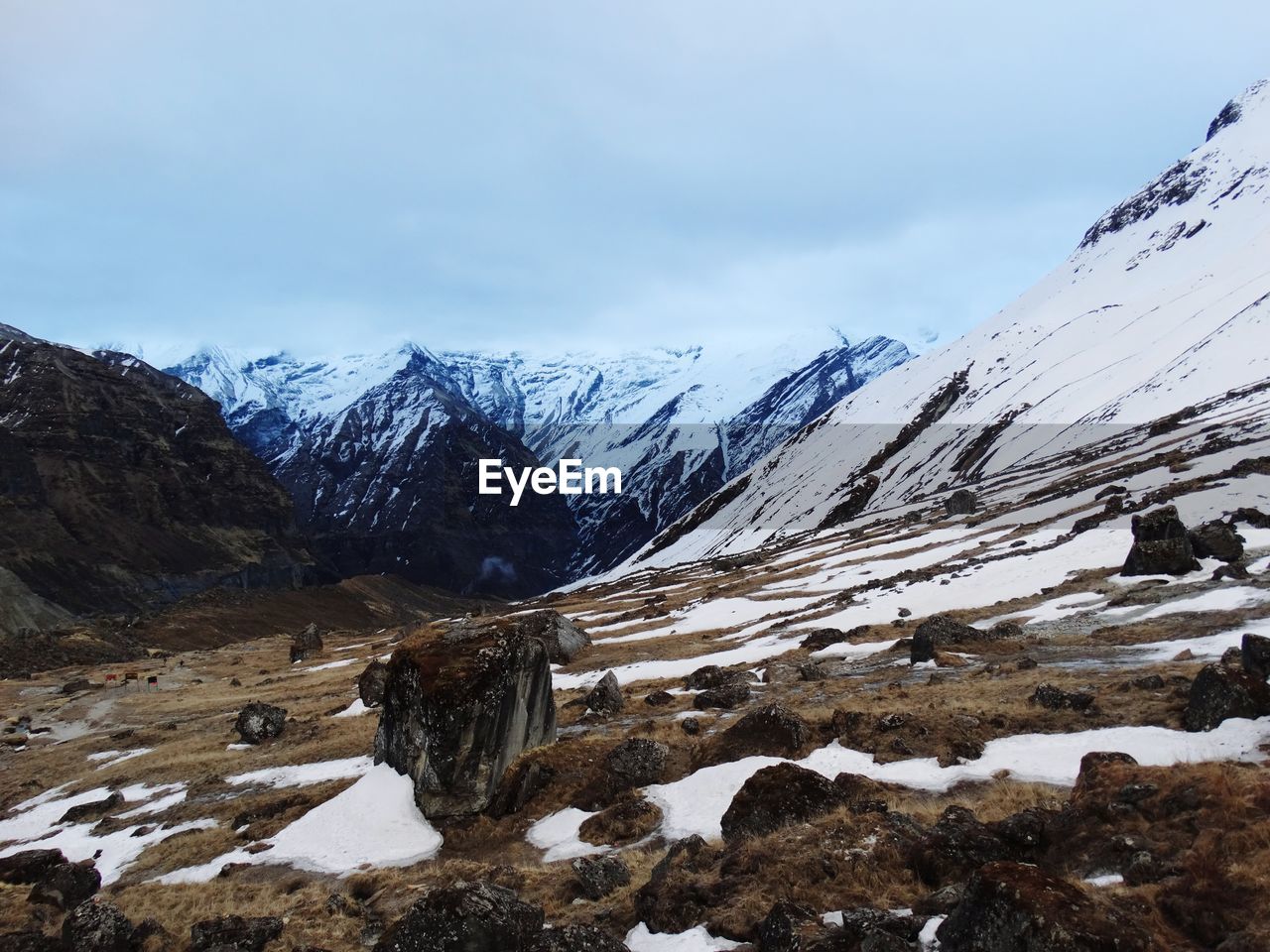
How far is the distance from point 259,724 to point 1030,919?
3447cm

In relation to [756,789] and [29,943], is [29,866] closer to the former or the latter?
[29,943]

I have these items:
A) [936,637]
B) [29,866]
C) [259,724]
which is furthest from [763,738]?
[259,724]

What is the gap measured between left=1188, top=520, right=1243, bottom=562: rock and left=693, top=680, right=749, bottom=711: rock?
20.4m

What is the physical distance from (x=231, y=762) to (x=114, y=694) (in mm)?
38785

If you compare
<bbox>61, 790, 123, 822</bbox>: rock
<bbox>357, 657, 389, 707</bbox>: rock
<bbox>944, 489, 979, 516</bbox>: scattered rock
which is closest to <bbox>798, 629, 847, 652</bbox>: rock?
<bbox>357, 657, 389, 707</bbox>: rock

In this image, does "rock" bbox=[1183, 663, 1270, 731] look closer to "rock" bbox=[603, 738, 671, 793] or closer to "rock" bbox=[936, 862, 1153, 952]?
"rock" bbox=[936, 862, 1153, 952]

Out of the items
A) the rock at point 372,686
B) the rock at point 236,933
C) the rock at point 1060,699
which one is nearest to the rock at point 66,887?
the rock at point 236,933

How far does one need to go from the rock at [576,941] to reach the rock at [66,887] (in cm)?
1460

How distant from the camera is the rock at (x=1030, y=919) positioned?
25.3 feet

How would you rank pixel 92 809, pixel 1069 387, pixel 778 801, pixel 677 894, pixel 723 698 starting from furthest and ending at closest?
1. pixel 1069 387
2. pixel 92 809
3. pixel 723 698
4. pixel 778 801
5. pixel 677 894

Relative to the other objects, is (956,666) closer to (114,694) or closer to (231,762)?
(231,762)

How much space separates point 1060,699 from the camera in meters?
18.0

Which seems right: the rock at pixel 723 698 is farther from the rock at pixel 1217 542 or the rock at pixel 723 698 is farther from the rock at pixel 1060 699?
the rock at pixel 1217 542

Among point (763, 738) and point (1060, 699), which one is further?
point (763, 738)
